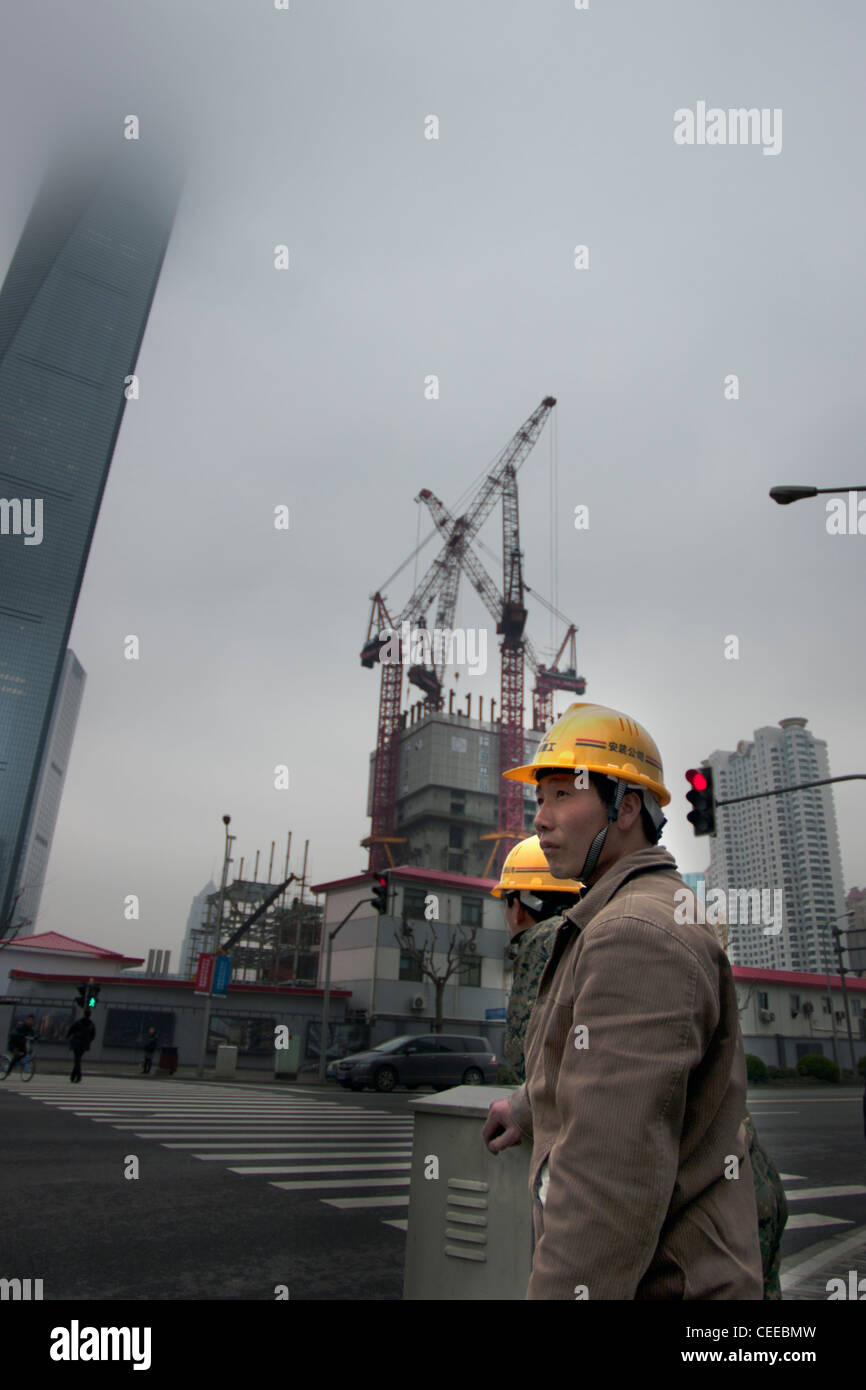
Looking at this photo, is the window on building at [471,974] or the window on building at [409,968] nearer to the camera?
the window on building at [409,968]

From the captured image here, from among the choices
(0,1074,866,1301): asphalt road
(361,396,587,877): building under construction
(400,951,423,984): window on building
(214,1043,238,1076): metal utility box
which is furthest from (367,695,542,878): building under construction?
(0,1074,866,1301): asphalt road

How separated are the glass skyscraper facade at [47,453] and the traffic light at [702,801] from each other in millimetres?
125877

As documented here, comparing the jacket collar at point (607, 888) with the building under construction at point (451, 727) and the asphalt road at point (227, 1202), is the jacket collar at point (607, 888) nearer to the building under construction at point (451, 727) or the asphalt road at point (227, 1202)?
the asphalt road at point (227, 1202)

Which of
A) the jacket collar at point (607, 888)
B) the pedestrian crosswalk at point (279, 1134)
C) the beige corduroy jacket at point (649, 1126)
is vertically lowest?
the pedestrian crosswalk at point (279, 1134)

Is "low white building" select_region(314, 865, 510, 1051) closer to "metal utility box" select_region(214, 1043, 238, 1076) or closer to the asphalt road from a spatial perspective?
"metal utility box" select_region(214, 1043, 238, 1076)

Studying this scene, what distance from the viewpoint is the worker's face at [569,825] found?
6.57 feet

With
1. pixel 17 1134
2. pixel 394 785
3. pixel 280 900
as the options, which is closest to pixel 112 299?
pixel 394 785

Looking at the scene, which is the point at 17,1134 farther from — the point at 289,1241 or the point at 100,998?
the point at 100,998

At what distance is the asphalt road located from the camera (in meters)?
4.95

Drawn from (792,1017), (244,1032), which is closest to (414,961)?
(244,1032)

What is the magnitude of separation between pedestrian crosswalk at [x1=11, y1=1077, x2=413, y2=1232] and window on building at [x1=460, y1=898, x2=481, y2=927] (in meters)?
24.7

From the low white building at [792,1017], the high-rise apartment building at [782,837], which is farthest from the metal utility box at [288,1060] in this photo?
the high-rise apartment building at [782,837]

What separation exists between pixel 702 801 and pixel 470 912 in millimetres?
33610

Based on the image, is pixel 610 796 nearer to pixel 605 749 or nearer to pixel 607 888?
pixel 605 749
